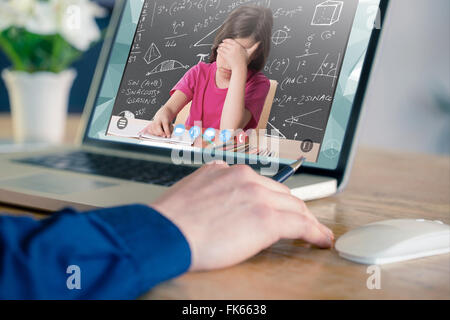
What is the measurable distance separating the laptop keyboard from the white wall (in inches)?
106

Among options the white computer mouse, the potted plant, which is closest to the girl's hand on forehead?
the white computer mouse

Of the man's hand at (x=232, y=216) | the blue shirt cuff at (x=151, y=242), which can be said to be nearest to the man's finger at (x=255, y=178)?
the man's hand at (x=232, y=216)

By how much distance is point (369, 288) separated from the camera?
0.44 meters

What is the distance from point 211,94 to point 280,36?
14 centimetres

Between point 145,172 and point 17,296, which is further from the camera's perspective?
point 145,172

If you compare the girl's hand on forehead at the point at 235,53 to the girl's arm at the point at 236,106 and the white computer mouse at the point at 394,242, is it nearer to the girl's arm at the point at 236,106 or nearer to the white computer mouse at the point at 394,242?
the girl's arm at the point at 236,106

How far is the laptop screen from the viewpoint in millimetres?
758

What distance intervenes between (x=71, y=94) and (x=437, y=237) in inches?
159

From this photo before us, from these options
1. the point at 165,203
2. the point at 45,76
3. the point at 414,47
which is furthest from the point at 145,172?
the point at 414,47

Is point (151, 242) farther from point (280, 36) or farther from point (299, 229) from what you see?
point (280, 36)

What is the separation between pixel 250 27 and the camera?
0.81 metres

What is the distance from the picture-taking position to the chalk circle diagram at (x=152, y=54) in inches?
32.7

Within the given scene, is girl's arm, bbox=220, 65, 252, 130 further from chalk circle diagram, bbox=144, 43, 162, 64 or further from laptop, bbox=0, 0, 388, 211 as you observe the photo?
chalk circle diagram, bbox=144, 43, 162, 64

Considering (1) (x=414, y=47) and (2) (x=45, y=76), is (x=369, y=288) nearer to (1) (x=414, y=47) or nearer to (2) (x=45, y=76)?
(2) (x=45, y=76)
